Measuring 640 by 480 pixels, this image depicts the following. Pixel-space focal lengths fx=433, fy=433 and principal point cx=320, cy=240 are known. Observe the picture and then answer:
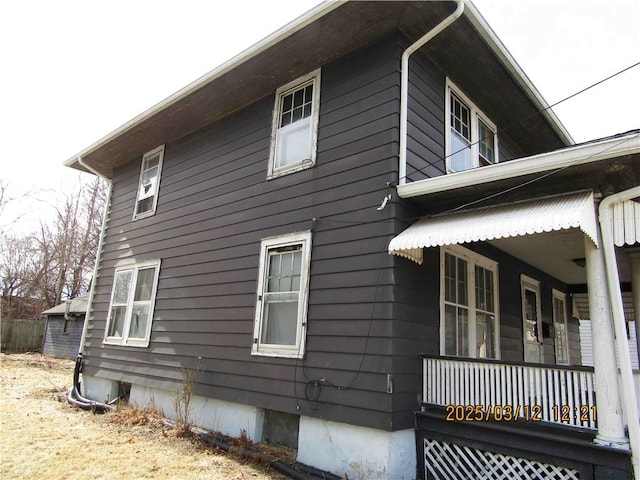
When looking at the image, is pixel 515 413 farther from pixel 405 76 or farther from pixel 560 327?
pixel 560 327

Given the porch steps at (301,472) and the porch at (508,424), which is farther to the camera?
the porch steps at (301,472)

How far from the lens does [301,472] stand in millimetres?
4531

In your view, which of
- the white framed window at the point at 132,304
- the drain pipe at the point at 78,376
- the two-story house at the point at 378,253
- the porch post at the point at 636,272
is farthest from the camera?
the white framed window at the point at 132,304

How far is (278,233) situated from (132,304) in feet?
13.8

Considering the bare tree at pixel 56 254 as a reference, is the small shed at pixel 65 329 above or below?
below

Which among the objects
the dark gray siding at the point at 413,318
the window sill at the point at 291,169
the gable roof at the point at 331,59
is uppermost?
the gable roof at the point at 331,59

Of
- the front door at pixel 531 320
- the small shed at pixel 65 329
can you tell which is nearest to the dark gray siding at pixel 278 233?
the front door at pixel 531 320

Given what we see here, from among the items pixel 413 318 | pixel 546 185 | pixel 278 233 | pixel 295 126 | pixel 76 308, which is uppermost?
pixel 295 126

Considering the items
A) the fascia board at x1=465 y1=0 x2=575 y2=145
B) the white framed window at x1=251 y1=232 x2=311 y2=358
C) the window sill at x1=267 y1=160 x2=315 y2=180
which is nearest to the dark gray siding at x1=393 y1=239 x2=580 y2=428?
the white framed window at x1=251 y1=232 x2=311 y2=358

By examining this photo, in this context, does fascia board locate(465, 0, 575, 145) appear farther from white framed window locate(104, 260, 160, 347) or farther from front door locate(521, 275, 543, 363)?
white framed window locate(104, 260, 160, 347)

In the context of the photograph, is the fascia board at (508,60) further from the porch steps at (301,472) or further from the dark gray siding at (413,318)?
the porch steps at (301,472)

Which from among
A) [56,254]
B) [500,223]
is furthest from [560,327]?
[56,254]

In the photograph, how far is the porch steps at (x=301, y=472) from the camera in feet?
14.5

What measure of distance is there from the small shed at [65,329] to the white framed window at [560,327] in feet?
56.7
